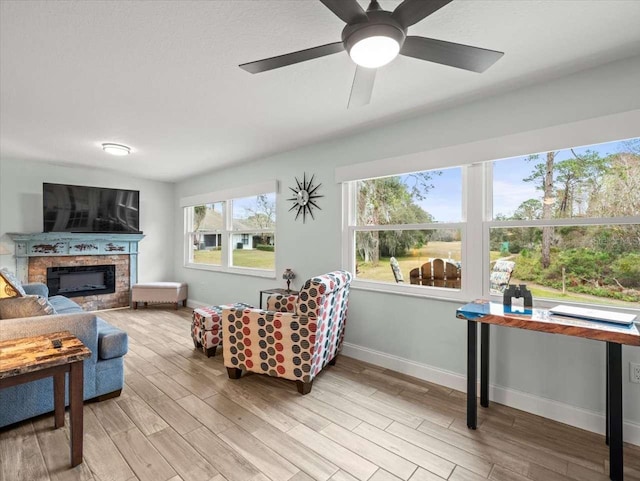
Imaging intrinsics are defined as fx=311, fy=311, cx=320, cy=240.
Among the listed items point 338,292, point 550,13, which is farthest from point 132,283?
point 550,13

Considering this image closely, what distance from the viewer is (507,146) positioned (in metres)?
2.41

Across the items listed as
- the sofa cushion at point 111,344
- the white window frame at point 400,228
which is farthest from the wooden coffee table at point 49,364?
the white window frame at point 400,228

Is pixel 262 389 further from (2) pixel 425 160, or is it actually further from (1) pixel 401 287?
(2) pixel 425 160

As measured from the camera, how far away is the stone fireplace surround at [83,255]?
185 inches

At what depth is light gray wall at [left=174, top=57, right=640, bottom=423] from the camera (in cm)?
210

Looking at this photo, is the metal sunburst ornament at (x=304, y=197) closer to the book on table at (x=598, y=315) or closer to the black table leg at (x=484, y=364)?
the black table leg at (x=484, y=364)

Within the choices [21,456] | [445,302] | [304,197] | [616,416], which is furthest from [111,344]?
[616,416]

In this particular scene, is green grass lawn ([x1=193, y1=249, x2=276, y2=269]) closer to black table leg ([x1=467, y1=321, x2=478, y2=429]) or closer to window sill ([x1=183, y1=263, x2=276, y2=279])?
window sill ([x1=183, y1=263, x2=276, y2=279])

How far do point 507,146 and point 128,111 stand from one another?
10.8ft

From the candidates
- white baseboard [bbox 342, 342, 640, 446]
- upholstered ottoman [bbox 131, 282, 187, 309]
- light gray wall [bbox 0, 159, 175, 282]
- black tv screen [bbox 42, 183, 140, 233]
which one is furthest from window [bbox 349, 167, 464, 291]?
light gray wall [bbox 0, 159, 175, 282]

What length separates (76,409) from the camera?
5.56 feet

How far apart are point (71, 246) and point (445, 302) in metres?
5.70

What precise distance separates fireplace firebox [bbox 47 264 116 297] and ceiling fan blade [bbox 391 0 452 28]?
600 centimetres

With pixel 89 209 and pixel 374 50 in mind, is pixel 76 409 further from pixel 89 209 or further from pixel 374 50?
pixel 89 209
